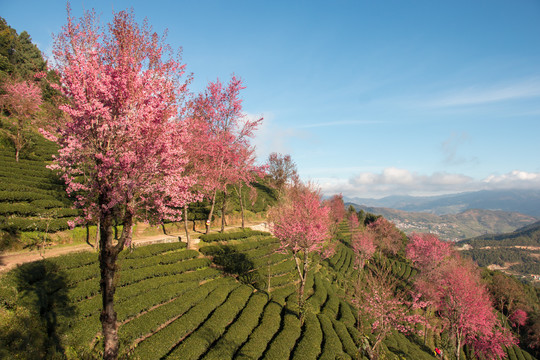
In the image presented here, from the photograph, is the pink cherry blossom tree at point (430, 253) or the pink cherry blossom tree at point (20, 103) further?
the pink cherry blossom tree at point (430, 253)

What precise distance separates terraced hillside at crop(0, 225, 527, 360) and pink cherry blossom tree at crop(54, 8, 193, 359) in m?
2.14

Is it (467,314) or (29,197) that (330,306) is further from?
(29,197)

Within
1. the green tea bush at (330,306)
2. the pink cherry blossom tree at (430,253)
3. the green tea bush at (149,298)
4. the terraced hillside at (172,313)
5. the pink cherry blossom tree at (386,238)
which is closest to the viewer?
the terraced hillside at (172,313)

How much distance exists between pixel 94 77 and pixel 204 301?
1484 cm

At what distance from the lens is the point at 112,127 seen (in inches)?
312

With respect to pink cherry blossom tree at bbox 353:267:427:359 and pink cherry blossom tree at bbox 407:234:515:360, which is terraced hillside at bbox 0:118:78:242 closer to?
pink cherry blossom tree at bbox 353:267:427:359

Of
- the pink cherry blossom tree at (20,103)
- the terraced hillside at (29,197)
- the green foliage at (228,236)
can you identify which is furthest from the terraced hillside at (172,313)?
the pink cherry blossom tree at (20,103)

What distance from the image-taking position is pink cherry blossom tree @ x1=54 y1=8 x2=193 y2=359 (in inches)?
312

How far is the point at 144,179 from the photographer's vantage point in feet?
29.1

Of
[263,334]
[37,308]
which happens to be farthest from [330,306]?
[37,308]

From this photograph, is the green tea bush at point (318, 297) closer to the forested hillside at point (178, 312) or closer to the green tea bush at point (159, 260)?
the forested hillside at point (178, 312)

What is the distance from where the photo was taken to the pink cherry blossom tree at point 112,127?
26.0 feet

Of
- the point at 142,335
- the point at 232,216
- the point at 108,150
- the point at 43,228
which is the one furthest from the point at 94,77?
the point at 232,216

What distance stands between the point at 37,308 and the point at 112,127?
385 inches
